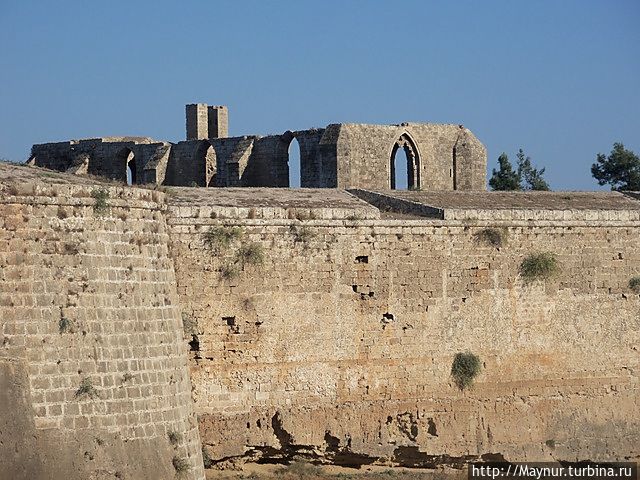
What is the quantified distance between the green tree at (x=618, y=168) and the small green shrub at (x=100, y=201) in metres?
24.7

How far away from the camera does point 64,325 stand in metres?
21.6

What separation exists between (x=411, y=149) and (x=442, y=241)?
6.73m

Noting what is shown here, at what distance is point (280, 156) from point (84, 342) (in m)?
12.3

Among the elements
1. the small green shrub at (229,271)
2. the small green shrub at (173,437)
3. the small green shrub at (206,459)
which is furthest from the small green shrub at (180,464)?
the small green shrub at (229,271)

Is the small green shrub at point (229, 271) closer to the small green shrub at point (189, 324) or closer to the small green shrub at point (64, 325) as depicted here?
the small green shrub at point (189, 324)

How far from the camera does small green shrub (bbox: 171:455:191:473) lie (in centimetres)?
2284

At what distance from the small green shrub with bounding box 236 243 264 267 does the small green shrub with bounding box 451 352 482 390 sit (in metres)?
4.19

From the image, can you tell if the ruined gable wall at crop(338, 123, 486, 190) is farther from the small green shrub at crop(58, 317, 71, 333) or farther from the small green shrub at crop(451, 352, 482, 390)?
the small green shrub at crop(58, 317, 71, 333)

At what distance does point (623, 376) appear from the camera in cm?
2959

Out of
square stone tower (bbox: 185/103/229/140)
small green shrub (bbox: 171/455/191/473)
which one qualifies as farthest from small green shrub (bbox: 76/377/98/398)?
square stone tower (bbox: 185/103/229/140)

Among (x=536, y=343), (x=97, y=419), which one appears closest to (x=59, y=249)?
(x=97, y=419)

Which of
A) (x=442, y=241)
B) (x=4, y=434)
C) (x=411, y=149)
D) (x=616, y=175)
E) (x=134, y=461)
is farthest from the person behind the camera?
(x=616, y=175)

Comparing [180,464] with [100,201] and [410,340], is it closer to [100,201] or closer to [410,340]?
[100,201]

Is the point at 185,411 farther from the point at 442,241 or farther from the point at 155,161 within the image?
the point at 155,161
